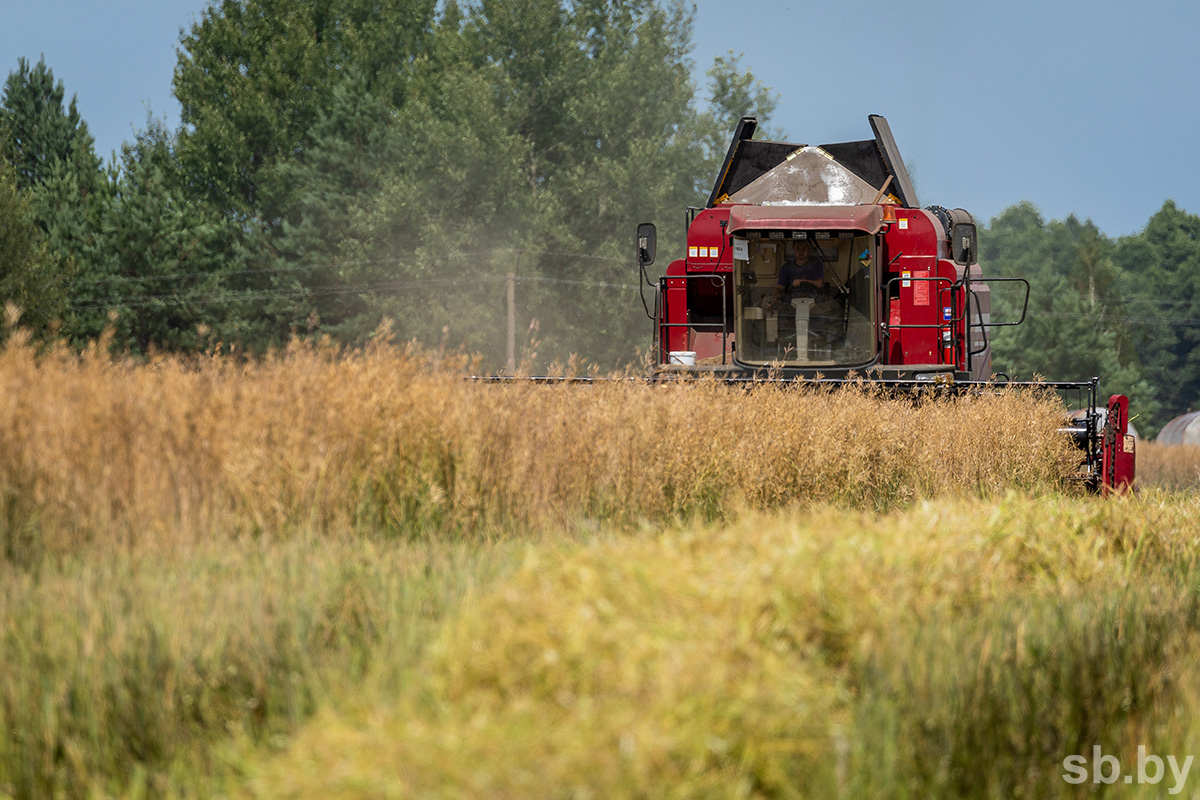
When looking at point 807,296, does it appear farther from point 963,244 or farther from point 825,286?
point 963,244

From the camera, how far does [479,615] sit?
3260 mm

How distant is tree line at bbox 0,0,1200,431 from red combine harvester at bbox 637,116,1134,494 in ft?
75.7

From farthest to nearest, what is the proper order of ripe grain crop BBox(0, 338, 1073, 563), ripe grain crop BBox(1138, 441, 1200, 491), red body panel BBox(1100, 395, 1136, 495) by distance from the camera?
ripe grain crop BBox(1138, 441, 1200, 491), red body panel BBox(1100, 395, 1136, 495), ripe grain crop BBox(0, 338, 1073, 563)

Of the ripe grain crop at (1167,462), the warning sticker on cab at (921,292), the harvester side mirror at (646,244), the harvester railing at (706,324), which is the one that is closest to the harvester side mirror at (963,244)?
the warning sticker on cab at (921,292)

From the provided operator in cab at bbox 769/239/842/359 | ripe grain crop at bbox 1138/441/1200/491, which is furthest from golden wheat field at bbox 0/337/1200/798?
ripe grain crop at bbox 1138/441/1200/491

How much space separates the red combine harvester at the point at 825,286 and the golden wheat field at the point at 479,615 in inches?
194

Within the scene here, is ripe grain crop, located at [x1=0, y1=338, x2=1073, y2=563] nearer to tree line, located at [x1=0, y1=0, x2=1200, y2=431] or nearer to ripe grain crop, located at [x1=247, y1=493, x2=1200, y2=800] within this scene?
ripe grain crop, located at [x1=247, y1=493, x2=1200, y2=800]

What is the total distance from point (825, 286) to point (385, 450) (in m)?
6.88

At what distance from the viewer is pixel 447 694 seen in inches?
116

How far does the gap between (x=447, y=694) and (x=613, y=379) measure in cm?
524

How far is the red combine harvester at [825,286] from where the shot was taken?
11242mm

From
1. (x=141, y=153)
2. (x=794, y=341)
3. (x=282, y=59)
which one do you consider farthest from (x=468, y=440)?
(x=141, y=153)

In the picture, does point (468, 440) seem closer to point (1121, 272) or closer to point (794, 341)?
point (794, 341)

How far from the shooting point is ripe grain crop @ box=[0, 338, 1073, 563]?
4605mm
